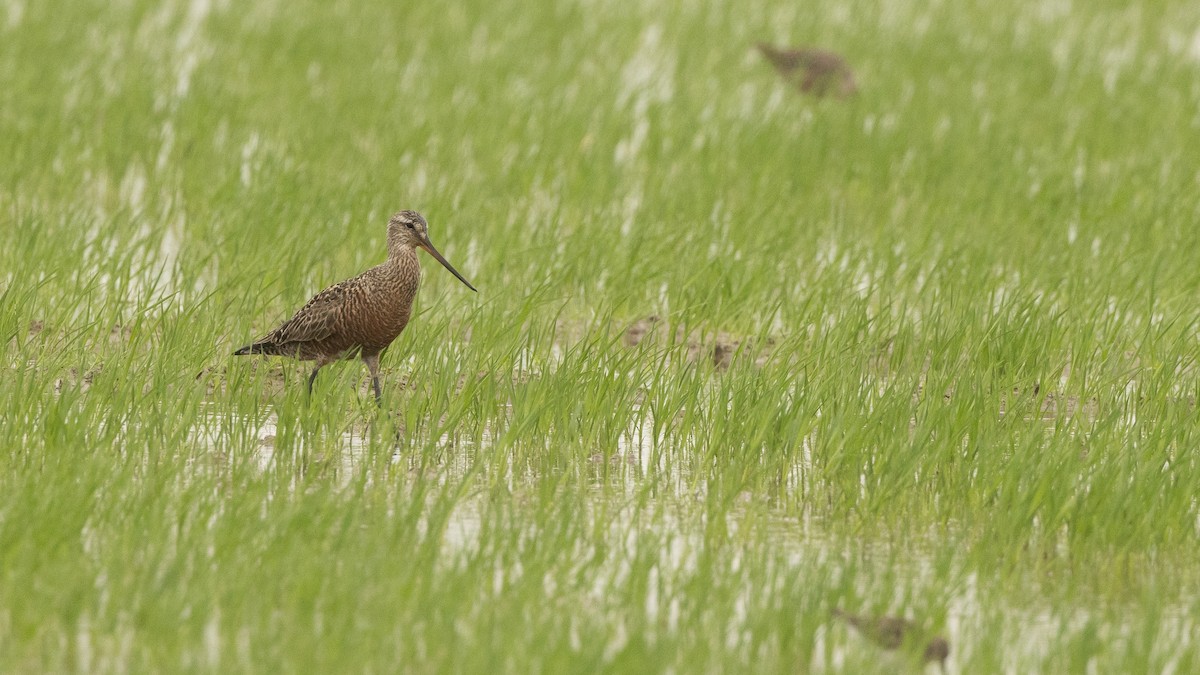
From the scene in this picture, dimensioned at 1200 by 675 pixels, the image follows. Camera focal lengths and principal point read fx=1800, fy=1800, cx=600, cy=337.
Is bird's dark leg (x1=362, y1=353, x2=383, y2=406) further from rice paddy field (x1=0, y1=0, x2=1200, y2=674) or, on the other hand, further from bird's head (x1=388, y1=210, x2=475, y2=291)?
bird's head (x1=388, y1=210, x2=475, y2=291)

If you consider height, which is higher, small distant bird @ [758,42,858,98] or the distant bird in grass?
small distant bird @ [758,42,858,98]

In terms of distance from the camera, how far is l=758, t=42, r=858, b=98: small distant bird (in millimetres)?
10586

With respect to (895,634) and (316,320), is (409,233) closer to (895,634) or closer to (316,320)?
(316,320)

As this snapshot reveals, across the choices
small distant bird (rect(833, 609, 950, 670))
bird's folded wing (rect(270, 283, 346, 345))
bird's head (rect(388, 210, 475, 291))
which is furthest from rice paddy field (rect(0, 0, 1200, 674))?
bird's head (rect(388, 210, 475, 291))

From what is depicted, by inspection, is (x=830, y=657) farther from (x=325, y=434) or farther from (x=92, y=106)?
(x=92, y=106)

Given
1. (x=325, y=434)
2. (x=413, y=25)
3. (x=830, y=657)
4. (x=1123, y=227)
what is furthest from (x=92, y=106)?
(x=830, y=657)

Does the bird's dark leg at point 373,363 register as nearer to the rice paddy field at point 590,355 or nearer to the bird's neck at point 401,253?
the rice paddy field at point 590,355

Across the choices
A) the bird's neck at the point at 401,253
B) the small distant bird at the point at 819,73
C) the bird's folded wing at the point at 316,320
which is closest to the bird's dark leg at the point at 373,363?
the bird's folded wing at the point at 316,320

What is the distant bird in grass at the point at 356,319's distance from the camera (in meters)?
5.82

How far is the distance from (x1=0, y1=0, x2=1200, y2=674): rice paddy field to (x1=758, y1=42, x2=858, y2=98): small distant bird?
0.74 feet

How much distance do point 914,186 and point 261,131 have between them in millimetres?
3322

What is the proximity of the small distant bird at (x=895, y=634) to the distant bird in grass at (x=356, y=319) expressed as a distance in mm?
2195

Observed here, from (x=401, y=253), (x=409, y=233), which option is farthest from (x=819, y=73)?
(x=401, y=253)

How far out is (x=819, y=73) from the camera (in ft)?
35.0
